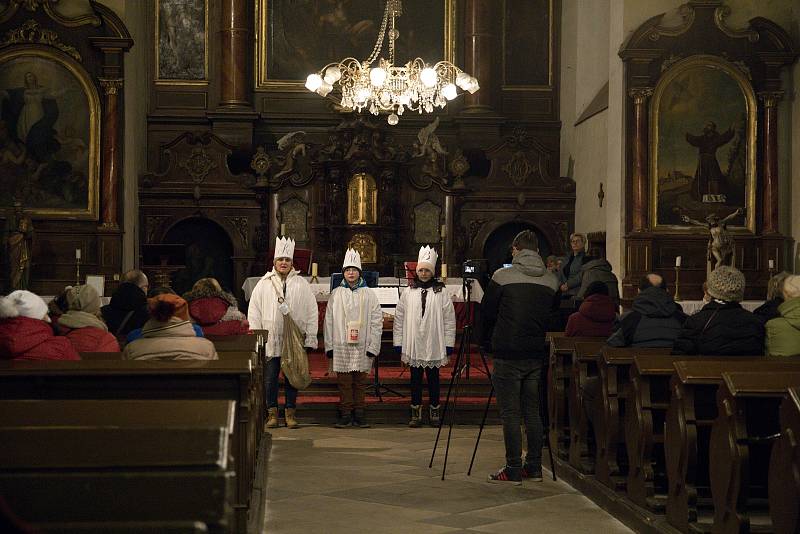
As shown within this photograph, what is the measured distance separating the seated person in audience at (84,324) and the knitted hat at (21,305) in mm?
1116

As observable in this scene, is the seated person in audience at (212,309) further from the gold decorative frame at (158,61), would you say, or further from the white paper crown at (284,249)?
the gold decorative frame at (158,61)

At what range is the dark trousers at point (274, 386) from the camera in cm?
1081

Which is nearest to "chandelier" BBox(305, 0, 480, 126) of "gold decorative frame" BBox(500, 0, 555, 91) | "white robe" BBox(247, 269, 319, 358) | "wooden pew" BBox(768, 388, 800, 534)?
"gold decorative frame" BBox(500, 0, 555, 91)

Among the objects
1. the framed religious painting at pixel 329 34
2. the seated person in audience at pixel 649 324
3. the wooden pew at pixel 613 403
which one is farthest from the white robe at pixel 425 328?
the framed religious painting at pixel 329 34

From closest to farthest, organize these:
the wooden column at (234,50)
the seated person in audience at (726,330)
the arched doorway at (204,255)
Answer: the seated person in audience at (726,330), the arched doorway at (204,255), the wooden column at (234,50)

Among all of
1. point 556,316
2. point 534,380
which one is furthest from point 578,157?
point 534,380

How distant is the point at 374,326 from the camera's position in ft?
35.7

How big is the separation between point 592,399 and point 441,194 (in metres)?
10.8

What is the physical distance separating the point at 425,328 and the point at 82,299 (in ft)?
14.4

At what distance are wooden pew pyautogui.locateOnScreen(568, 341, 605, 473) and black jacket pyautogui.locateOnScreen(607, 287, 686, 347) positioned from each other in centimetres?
25

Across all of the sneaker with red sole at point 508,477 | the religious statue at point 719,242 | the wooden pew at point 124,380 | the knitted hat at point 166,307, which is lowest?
the sneaker with red sole at point 508,477

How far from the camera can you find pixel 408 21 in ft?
65.4

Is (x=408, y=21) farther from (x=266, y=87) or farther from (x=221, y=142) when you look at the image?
(x=221, y=142)

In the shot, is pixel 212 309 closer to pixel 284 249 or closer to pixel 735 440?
pixel 284 249
